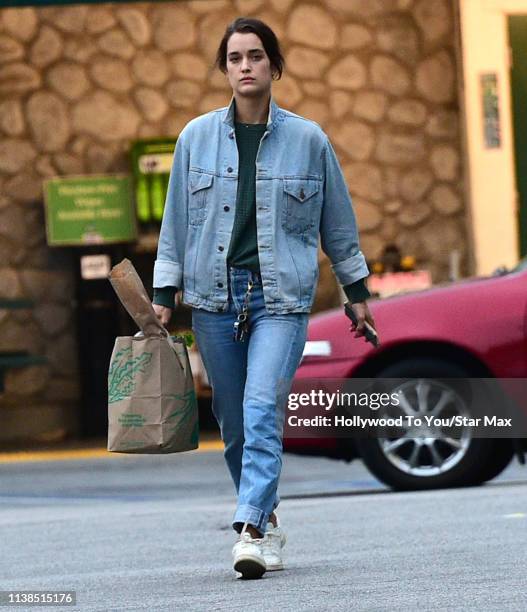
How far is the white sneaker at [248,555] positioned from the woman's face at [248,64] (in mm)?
1440

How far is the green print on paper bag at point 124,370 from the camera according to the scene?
6051 mm

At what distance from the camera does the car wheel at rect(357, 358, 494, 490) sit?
376 inches

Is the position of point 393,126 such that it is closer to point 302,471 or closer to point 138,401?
point 302,471

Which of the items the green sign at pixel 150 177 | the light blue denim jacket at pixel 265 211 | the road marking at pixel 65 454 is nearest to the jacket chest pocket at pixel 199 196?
the light blue denim jacket at pixel 265 211

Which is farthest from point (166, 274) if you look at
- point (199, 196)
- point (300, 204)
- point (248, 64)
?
point (248, 64)

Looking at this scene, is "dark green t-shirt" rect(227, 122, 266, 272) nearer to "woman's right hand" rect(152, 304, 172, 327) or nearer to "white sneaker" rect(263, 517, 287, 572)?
"woman's right hand" rect(152, 304, 172, 327)

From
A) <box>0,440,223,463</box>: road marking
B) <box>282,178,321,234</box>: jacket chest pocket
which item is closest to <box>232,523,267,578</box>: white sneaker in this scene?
<box>282,178,321,234</box>: jacket chest pocket

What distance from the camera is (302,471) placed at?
471 inches

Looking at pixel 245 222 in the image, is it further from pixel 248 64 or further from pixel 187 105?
pixel 187 105

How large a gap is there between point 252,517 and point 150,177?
29.4 feet

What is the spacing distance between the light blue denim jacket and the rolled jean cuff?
0.66 m

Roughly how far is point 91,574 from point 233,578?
67cm

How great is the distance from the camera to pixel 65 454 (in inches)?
549

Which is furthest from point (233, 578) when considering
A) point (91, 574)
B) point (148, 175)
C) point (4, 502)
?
point (148, 175)
